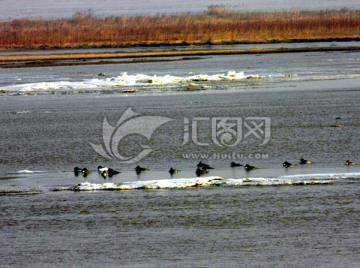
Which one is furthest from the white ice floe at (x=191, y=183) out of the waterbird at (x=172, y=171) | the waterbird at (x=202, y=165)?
the waterbird at (x=202, y=165)

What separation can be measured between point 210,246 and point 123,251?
1.35m

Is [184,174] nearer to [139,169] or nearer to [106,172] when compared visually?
[139,169]

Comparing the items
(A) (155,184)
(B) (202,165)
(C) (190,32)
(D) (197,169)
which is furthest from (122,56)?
(A) (155,184)

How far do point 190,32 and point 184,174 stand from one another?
43.0 m

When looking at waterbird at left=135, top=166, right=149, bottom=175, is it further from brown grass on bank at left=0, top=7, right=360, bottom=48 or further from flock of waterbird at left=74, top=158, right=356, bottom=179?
brown grass on bank at left=0, top=7, right=360, bottom=48

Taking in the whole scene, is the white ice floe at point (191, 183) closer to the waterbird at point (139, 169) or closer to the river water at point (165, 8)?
the waterbird at point (139, 169)

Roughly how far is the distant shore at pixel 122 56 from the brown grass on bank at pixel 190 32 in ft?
17.6

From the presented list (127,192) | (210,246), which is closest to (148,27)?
(127,192)

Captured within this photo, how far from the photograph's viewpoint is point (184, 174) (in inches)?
741

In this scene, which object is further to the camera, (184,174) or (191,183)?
(184,174)

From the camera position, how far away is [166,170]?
19516 mm

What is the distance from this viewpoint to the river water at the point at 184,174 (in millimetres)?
13492

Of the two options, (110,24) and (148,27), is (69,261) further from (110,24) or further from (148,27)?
(110,24)

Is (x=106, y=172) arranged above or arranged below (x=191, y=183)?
above
